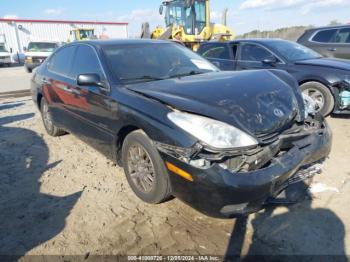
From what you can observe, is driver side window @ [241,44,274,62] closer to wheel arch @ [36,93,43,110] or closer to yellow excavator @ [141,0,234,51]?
wheel arch @ [36,93,43,110]

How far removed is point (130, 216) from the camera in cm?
303

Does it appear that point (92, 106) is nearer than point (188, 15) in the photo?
Yes

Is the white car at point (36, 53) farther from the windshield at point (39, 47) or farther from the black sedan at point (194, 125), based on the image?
the black sedan at point (194, 125)

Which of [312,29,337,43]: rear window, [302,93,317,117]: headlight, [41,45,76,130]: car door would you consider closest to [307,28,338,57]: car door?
[312,29,337,43]: rear window

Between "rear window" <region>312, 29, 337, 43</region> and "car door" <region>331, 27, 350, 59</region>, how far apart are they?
5.0 inches

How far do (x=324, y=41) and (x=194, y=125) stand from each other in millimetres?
7581

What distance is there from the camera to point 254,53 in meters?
6.77

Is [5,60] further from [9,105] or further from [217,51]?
[217,51]

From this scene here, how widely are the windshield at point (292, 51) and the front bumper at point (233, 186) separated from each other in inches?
166

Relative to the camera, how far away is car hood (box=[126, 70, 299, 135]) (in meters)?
2.64

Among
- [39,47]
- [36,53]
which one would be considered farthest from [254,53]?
[39,47]

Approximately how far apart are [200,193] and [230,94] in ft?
3.25

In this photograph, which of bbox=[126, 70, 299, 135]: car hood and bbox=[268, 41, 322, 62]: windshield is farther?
bbox=[268, 41, 322, 62]: windshield

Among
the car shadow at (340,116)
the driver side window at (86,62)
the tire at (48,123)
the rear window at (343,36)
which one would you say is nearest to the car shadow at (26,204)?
the tire at (48,123)
